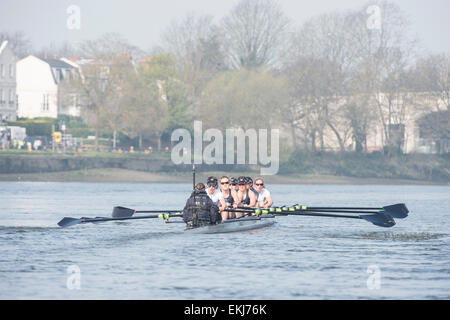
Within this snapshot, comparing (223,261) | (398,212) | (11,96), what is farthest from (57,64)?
(223,261)

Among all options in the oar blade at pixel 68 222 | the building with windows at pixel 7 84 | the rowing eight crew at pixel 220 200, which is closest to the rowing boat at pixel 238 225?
the rowing eight crew at pixel 220 200

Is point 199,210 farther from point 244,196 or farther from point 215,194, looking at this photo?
point 244,196

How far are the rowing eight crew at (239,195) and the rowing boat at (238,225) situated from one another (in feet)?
1.71

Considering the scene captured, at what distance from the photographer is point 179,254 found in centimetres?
2108

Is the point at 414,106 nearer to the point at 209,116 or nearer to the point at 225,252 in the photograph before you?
the point at 209,116

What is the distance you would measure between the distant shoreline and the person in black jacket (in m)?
39.8

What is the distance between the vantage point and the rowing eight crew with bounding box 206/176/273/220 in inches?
980

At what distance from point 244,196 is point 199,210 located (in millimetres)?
3672

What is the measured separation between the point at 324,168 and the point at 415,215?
119ft

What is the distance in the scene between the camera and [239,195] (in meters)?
26.4

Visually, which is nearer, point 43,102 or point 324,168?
point 324,168

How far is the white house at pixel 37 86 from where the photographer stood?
93.1 m

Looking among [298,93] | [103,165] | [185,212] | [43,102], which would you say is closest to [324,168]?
[298,93]

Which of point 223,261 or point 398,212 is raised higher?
point 398,212
